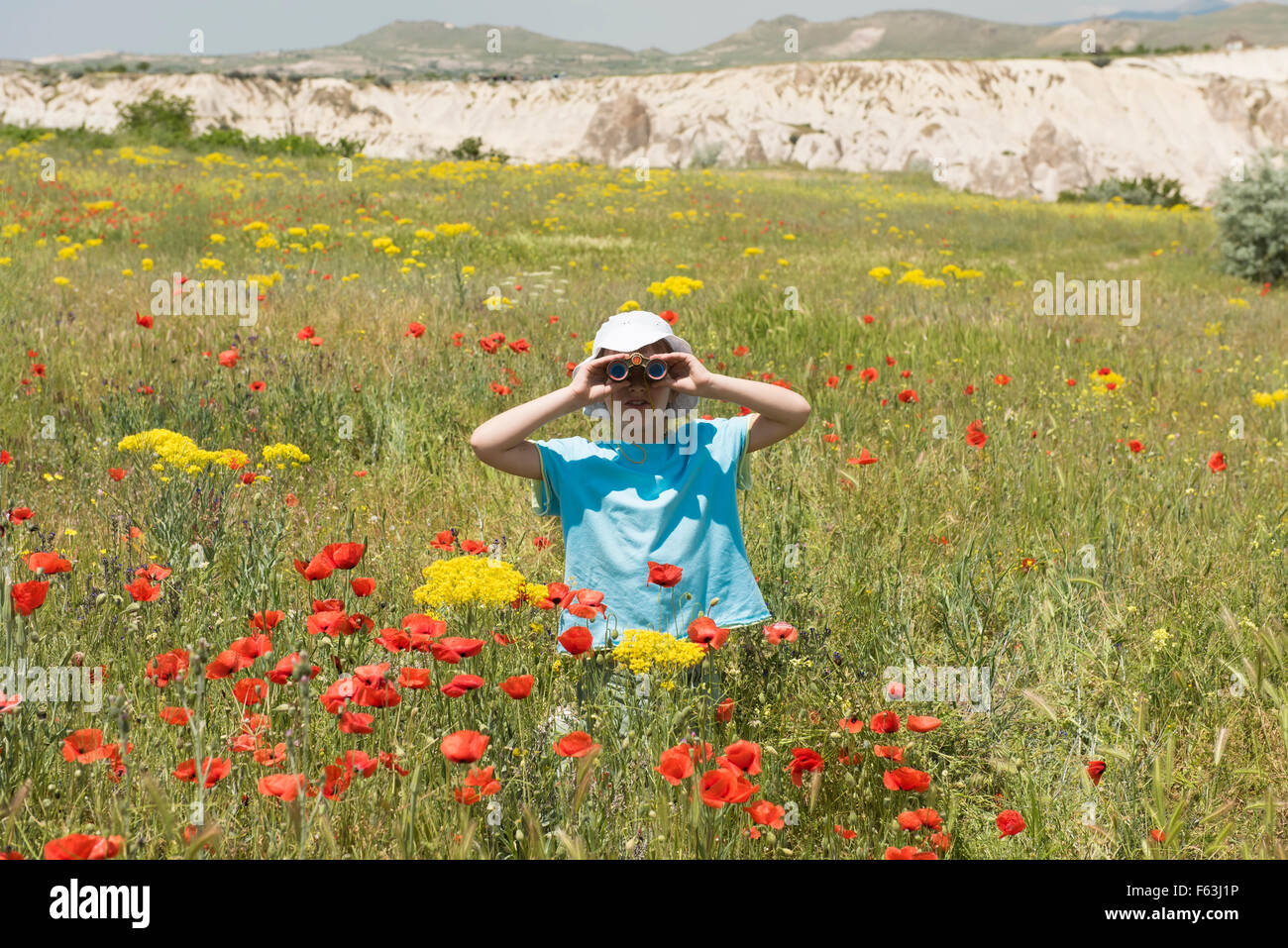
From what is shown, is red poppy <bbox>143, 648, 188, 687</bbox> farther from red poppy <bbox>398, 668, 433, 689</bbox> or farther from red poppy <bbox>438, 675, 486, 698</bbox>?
red poppy <bbox>438, 675, 486, 698</bbox>

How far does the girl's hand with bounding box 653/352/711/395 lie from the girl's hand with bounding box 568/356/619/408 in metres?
0.15

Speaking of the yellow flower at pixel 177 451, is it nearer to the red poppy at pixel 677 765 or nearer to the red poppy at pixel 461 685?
the red poppy at pixel 461 685

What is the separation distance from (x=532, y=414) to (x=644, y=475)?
350mm

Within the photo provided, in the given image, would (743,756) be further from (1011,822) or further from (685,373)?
(685,373)

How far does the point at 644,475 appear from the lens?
2.44 meters

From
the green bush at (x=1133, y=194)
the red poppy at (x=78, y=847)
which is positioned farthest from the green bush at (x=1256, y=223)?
the green bush at (x=1133, y=194)

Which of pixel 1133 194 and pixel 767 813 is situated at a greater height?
pixel 1133 194

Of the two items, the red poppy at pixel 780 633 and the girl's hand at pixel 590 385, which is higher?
the girl's hand at pixel 590 385

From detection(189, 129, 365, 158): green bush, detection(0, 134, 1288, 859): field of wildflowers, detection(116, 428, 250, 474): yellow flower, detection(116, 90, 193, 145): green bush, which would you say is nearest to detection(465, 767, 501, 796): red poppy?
detection(0, 134, 1288, 859): field of wildflowers

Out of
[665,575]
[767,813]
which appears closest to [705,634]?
[665,575]

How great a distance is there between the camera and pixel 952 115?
51406 millimetres

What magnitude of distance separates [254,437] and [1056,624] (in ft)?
11.9

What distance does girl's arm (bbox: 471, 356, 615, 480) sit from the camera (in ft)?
7.51

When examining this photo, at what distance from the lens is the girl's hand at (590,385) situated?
2275 mm
